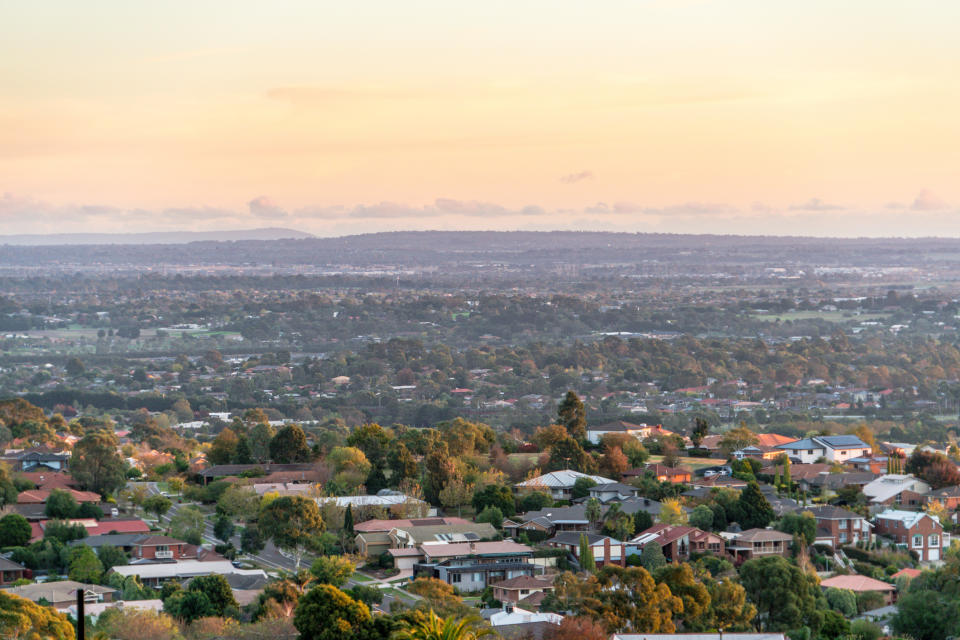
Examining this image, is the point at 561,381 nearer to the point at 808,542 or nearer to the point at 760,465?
the point at 760,465

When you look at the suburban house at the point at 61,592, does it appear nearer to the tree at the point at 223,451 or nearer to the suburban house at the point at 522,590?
the suburban house at the point at 522,590

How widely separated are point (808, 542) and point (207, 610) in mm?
16208

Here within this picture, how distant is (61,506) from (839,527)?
811 inches

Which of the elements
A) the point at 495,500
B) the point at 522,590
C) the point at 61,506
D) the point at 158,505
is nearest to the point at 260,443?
the point at 158,505

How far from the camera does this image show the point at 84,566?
35625 millimetres

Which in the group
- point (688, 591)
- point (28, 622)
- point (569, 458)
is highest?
point (28, 622)

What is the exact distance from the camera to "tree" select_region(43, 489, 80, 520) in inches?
1644

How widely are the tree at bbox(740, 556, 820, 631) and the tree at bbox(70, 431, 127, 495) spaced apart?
68.3 feet

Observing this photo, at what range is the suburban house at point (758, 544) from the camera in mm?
38750

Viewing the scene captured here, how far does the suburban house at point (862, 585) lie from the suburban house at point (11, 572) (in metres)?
18.3

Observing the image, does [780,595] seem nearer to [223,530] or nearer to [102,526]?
[223,530]

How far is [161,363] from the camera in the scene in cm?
13000

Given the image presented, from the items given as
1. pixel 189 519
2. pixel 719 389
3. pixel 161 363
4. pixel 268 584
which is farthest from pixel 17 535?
pixel 161 363

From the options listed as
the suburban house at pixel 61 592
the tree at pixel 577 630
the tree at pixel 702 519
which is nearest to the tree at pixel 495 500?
the tree at pixel 702 519
